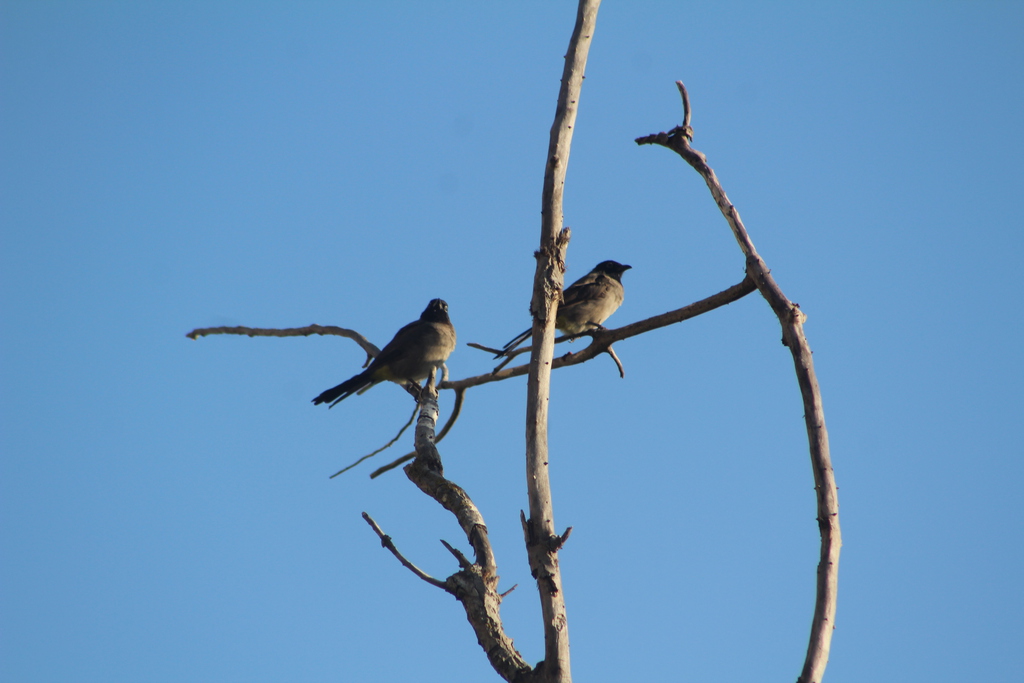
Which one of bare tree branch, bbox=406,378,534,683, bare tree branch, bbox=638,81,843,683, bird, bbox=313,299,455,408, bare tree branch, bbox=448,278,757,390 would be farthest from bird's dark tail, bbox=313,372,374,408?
bare tree branch, bbox=638,81,843,683

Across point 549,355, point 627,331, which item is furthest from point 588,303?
point 549,355

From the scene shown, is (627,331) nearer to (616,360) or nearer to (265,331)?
(616,360)

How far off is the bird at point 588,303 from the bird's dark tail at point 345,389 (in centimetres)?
196

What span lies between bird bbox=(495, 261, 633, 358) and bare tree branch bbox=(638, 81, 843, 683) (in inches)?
138

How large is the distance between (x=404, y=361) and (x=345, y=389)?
2.06 ft

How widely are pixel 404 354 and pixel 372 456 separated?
2.76 m

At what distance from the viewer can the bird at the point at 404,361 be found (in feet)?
25.3

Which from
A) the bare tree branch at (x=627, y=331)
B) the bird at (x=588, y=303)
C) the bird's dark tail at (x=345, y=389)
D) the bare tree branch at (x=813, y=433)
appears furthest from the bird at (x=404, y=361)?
the bare tree branch at (x=813, y=433)

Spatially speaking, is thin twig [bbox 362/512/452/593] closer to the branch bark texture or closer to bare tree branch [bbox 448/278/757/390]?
the branch bark texture

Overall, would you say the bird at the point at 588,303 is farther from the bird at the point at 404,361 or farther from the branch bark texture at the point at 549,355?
the branch bark texture at the point at 549,355

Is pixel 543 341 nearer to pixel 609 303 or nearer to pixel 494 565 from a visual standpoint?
pixel 494 565

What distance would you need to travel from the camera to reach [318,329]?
6.56m

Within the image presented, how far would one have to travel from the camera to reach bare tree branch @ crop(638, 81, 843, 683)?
2.93 meters

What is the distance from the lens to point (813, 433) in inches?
127
